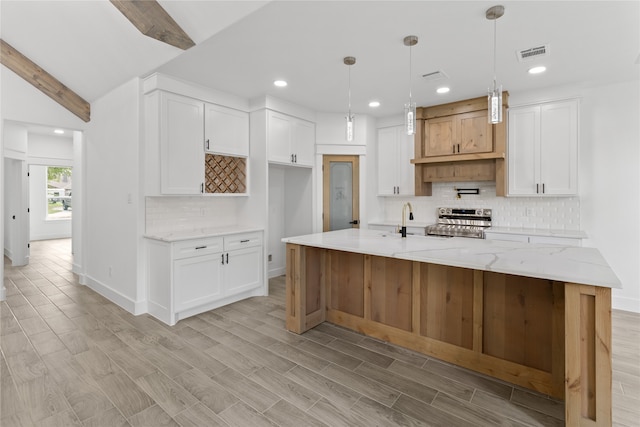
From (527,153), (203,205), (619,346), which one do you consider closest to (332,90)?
(203,205)

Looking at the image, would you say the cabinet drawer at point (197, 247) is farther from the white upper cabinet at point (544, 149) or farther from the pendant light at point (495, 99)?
the white upper cabinet at point (544, 149)

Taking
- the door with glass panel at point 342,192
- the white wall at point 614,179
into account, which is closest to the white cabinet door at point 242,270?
the door with glass panel at point 342,192

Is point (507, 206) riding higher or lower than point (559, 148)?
lower

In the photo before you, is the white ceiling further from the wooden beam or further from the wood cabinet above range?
the wood cabinet above range

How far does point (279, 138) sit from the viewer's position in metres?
4.51

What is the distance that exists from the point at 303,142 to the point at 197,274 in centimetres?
247

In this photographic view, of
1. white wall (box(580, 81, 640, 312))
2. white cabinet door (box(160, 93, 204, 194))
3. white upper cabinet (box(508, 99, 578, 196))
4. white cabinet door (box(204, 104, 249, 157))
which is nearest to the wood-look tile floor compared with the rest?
white wall (box(580, 81, 640, 312))

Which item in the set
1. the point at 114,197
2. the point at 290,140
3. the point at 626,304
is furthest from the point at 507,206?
the point at 114,197

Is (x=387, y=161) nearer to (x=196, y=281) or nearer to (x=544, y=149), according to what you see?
(x=544, y=149)

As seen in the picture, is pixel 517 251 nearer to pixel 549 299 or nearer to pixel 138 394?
pixel 549 299

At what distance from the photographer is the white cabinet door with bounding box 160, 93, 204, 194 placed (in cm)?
358

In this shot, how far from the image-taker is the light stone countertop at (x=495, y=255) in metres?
1.73

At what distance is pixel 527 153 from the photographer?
418 cm

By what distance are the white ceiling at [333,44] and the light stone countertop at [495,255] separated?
5.77ft
